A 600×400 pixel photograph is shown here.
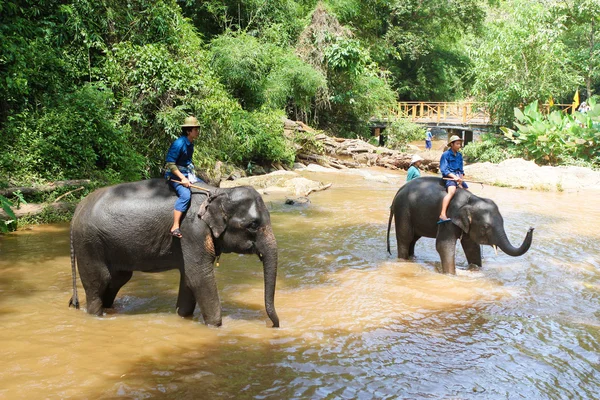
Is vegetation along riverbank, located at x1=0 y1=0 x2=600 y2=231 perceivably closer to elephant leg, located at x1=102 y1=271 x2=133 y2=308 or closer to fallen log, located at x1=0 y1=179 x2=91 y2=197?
fallen log, located at x1=0 y1=179 x2=91 y2=197

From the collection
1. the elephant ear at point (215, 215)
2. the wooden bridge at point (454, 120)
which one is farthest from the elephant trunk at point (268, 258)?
the wooden bridge at point (454, 120)

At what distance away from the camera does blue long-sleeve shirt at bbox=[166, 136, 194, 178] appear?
573 cm

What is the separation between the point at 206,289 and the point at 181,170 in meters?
1.38

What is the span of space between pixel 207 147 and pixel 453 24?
28118 millimetres

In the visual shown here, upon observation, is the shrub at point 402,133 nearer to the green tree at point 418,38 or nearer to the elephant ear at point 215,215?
the green tree at point 418,38

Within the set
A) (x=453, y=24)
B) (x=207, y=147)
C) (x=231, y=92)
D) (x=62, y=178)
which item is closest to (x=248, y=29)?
(x=231, y=92)

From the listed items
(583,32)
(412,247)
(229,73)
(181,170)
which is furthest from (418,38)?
(181,170)

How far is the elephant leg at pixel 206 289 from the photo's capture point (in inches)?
213

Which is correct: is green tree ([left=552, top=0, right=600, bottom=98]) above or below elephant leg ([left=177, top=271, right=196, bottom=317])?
above

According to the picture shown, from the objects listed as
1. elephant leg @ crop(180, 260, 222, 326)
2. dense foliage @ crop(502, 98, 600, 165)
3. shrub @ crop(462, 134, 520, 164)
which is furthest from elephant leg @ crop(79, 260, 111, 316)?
shrub @ crop(462, 134, 520, 164)

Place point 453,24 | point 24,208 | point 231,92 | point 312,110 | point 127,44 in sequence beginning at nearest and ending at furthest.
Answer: point 24,208 < point 127,44 < point 231,92 < point 312,110 < point 453,24

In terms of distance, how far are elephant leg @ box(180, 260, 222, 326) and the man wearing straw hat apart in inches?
16.1

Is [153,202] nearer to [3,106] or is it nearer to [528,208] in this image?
[3,106]

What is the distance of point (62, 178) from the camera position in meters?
11.0
